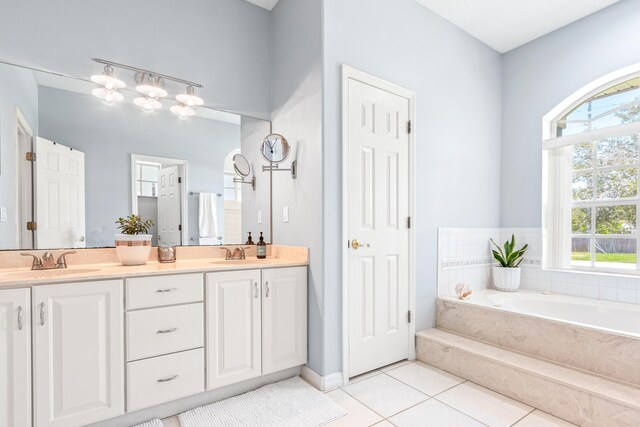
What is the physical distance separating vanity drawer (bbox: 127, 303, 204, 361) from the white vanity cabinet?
0.08m

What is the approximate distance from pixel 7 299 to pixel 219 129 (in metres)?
1.66

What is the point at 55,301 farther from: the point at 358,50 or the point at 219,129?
the point at 358,50

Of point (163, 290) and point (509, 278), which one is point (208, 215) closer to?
point (163, 290)

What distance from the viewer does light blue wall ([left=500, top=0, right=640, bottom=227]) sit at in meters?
2.66

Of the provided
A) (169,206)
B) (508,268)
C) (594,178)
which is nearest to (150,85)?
(169,206)

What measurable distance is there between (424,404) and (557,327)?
3.40ft

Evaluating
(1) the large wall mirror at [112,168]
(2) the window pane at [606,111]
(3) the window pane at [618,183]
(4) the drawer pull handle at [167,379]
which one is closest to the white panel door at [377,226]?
(1) the large wall mirror at [112,168]

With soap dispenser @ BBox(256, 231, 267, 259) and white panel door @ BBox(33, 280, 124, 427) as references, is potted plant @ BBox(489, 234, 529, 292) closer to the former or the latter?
soap dispenser @ BBox(256, 231, 267, 259)

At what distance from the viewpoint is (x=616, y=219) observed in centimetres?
282

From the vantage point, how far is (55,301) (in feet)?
4.90

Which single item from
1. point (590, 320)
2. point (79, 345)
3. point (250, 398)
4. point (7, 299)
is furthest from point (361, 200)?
point (590, 320)

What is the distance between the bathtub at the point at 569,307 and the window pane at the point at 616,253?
1.29ft

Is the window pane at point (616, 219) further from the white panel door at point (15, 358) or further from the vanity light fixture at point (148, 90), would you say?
the white panel door at point (15, 358)

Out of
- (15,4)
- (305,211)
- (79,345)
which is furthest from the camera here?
(305,211)
